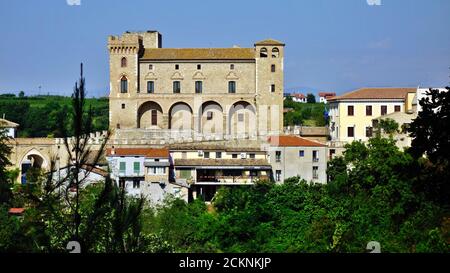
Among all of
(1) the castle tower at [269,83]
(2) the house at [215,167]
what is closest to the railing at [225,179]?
(2) the house at [215,167]

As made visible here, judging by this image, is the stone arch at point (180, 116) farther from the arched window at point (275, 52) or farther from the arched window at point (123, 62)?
the arched window at point (275, 52)

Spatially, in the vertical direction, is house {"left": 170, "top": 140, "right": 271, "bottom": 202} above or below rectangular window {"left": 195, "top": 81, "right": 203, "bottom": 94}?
below

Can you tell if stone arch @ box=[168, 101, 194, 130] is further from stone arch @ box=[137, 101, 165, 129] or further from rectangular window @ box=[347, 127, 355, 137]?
rectangular window @ box=[347, 127, 355, 137]

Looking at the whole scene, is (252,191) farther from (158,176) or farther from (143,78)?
(143,78)

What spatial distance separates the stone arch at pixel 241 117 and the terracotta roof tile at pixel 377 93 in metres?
3.69

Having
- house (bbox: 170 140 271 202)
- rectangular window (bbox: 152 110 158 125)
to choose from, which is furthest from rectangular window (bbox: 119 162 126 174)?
rectangular window (bbox: 152 110 158 125)

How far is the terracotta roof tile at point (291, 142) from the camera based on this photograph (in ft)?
93.5

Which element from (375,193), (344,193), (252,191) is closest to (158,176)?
(252,191)

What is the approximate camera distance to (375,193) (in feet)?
72.1

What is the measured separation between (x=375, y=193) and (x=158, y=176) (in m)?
8.03

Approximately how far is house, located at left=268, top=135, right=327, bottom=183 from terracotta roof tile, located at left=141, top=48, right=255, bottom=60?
715 cm

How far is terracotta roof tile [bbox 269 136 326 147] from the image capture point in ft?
93.5
